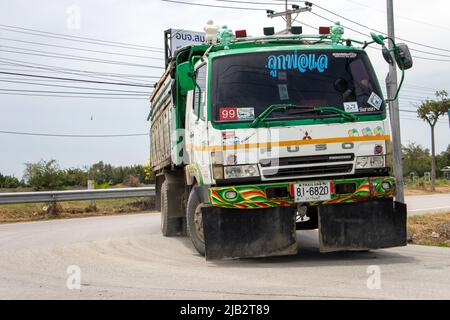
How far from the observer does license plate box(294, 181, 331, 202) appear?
283 inches

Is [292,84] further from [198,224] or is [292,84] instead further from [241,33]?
[198,224]

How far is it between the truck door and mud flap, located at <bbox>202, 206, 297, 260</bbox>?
801 mm

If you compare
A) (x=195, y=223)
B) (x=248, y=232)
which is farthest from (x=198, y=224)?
(x=248, y=232)

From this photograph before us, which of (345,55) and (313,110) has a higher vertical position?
(345,55)

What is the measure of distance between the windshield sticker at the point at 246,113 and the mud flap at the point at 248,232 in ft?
3.78

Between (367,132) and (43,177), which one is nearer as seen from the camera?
(367,132)

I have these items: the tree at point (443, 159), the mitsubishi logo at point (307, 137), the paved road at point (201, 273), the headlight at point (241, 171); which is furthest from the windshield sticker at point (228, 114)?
the tree at point (443, 159)

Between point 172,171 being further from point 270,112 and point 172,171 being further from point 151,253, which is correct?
point 270,112

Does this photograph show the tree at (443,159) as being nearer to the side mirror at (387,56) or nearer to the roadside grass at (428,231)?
the roadside grass at (428,231)

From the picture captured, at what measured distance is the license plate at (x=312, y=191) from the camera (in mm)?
7188

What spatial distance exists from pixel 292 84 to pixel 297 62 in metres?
0.34

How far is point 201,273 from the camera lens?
6.88 m
